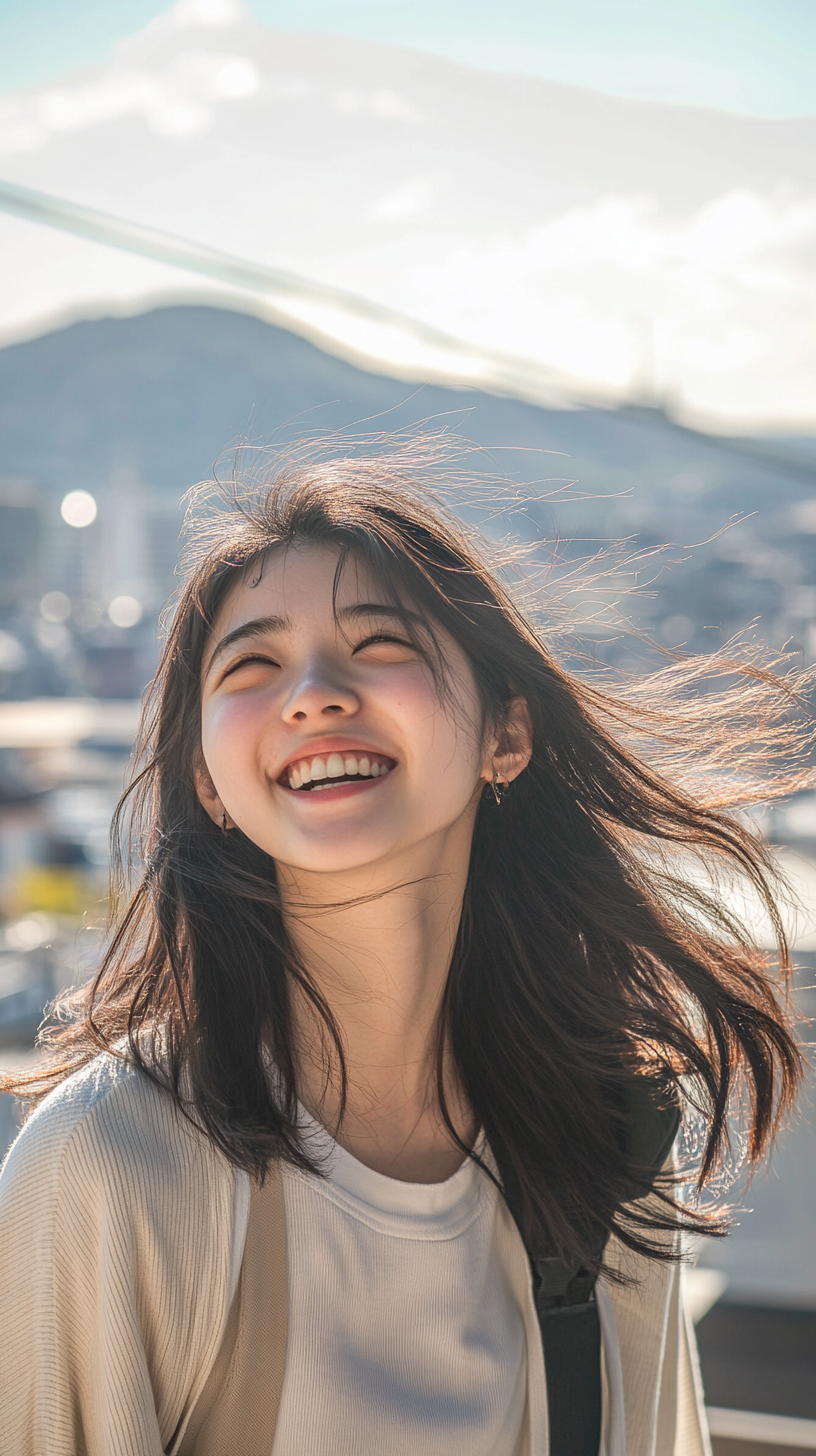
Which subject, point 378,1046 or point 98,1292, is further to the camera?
point 378,1046

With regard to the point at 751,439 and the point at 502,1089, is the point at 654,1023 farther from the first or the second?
the point at 751,439

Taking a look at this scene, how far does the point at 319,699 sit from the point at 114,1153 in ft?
1.10

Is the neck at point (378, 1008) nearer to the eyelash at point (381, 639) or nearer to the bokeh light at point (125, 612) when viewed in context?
the eyelash at point (381, 639)

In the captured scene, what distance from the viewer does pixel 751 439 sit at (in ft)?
16.1

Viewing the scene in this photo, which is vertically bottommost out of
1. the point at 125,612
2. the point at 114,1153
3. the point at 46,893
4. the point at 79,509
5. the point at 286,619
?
the point at 114,1153

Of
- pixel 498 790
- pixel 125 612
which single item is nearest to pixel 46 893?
pixel 125 612

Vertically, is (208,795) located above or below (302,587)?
below

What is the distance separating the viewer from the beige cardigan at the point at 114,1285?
72cm

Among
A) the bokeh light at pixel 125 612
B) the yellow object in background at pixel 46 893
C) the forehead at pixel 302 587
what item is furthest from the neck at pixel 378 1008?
the yellow object in background at pixel 46 893

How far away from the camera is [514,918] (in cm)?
111

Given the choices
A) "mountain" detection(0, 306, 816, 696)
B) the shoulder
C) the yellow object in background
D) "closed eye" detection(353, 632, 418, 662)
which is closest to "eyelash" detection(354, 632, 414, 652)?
"closed eye" detection(353, 632, 418, 662)

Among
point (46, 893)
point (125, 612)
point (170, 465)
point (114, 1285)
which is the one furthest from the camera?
point (46, 893)

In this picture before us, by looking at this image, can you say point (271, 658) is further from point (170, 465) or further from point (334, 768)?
point (170, 465)

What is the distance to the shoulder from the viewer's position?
0.73 m
